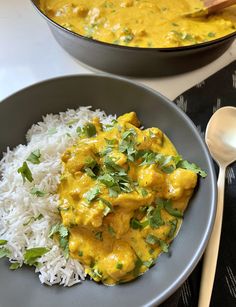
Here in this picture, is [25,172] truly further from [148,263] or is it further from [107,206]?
[148,263]

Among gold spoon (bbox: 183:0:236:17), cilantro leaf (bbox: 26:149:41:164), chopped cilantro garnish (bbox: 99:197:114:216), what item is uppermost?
gold spoon (bbox: 183:0:236:17)

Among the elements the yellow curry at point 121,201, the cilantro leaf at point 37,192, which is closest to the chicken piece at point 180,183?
the yellow curry at point 121,201

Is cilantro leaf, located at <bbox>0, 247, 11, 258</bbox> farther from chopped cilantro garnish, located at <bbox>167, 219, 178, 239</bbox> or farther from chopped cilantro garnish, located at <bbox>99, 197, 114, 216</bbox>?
chopped cilantro garnish, located at <bbox>167, 219, 178, 239</bbox>

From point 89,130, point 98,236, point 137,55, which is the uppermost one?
point 137,55

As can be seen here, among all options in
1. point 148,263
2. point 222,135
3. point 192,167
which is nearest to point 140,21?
point 222,135

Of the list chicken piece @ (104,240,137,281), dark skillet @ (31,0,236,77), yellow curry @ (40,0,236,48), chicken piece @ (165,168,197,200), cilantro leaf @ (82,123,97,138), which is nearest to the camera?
chicken piece @ (104,240,137,281)

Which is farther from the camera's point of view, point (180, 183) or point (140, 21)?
point (140, 21)

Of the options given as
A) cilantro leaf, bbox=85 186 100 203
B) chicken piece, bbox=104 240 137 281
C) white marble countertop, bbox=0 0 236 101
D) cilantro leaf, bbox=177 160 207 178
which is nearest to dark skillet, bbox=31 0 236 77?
white marble countertop, bbox=0 0 236 101
